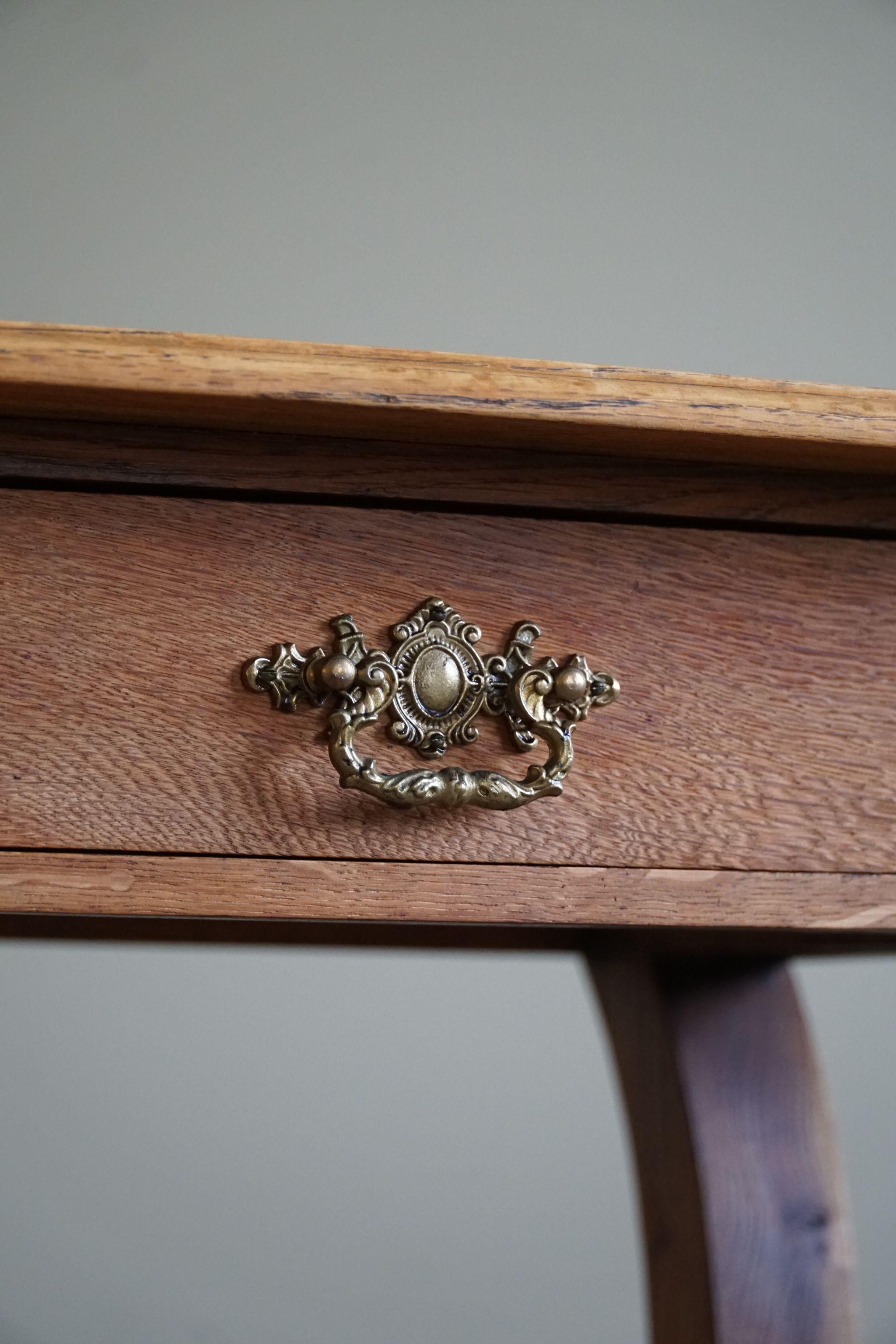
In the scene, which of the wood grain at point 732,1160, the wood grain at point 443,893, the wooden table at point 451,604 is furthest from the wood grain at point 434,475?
the wood grain at point 732,1160

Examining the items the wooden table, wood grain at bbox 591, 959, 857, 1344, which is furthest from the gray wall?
the wooden table

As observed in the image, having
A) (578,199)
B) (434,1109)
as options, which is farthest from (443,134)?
(434,1109)

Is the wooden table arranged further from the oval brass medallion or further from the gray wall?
the gray wall

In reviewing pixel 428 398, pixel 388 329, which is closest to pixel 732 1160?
pixel 428 398

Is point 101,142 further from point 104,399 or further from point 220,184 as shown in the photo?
point 104,399

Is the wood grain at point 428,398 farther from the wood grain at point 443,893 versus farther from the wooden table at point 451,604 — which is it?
the wood grain at point 443,893
